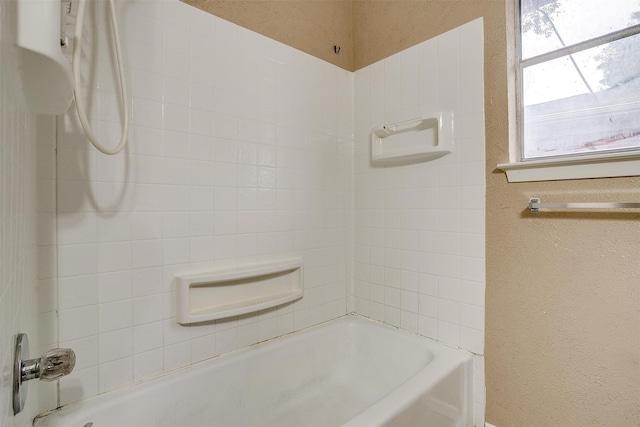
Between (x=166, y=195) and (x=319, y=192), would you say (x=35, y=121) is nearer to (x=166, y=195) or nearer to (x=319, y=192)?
(x=166, y=195)

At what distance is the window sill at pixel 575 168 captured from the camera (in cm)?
105

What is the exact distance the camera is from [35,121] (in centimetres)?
97

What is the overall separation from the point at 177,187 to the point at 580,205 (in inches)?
58.9

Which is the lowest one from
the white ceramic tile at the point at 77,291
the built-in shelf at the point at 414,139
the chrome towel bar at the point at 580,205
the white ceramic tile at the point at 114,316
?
the white ceramic tile at the point at 114,316

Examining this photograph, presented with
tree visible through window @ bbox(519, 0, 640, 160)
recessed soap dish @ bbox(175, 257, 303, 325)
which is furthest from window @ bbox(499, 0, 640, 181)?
recessed soap dish @ bbox(175, 257, 303, 325)

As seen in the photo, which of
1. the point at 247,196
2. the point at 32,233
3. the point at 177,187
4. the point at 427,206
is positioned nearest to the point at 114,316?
the point at 32,233

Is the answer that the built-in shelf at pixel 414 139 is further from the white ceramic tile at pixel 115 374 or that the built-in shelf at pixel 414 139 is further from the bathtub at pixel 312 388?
the white ceramic tile at pixel 115 374

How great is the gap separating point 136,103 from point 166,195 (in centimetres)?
36

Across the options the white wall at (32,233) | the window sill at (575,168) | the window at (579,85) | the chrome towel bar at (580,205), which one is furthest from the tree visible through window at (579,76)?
the white wall at (32,233)

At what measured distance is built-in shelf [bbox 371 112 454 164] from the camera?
1509 millimetres

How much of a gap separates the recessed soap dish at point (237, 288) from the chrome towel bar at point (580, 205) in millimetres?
1080

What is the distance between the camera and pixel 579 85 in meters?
1.23

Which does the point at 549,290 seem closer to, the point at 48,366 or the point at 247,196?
the point at 247,196

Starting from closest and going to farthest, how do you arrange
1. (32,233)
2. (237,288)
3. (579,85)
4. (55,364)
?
(55,364), (32,233), (579,85), (237,288)
